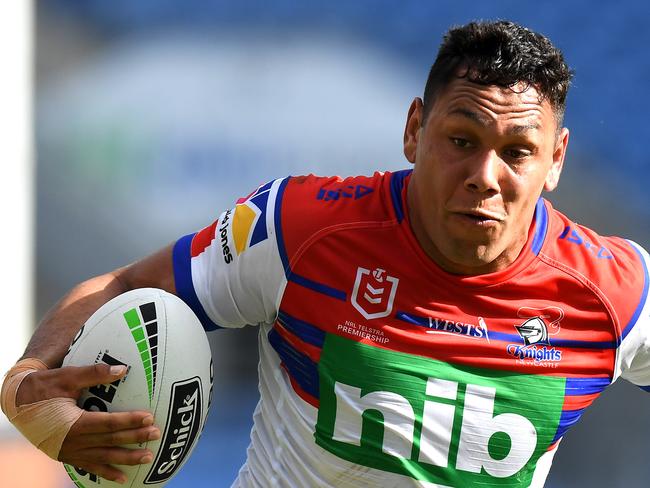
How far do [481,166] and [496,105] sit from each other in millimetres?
170

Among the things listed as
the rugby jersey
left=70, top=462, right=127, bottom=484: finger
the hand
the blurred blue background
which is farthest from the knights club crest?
the blurred blue background

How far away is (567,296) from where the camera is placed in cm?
264

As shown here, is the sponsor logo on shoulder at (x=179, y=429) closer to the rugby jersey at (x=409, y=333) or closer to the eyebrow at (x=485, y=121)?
the rugby jersey at (x=409, y=333)

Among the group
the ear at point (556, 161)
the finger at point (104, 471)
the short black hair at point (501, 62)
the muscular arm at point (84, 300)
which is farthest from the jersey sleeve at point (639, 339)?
the finger at point (104, 471)

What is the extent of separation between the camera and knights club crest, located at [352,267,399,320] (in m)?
2.61

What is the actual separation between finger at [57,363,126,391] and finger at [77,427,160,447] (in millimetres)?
127

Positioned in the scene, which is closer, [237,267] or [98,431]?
[98,431]

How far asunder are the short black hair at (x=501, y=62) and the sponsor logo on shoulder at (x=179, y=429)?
98 centimetres

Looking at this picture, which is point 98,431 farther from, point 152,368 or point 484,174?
point 484,174

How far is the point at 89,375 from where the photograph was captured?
7.68 ft

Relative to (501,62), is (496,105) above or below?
below

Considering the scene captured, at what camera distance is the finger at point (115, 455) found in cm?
233

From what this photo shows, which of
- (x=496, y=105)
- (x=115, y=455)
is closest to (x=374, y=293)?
(x=496, y=105)

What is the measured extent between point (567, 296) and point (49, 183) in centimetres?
347
